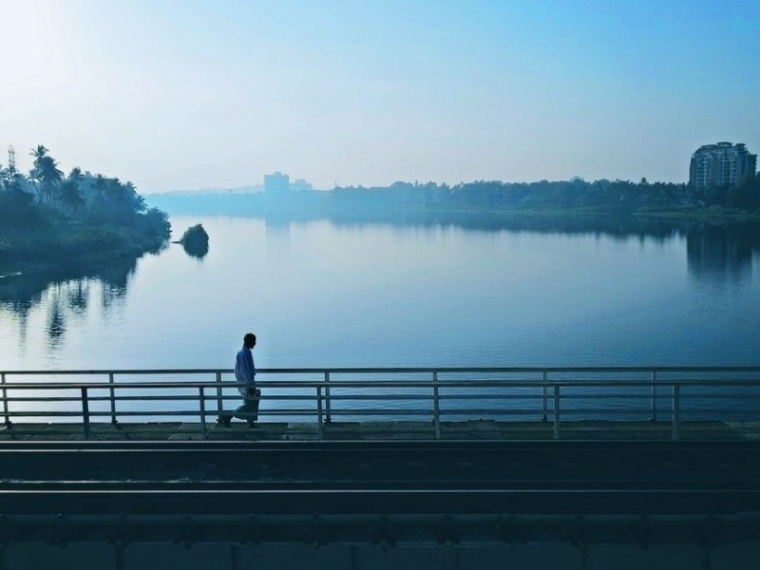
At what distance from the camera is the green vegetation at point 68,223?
9662 centimetres

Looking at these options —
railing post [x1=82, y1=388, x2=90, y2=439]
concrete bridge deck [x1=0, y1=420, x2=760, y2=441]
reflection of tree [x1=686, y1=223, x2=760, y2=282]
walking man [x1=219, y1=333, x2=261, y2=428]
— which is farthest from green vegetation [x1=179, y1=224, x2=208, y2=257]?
railing post [x1=82, y1=388, x2=90, y2=439]

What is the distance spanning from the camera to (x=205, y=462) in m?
9.70

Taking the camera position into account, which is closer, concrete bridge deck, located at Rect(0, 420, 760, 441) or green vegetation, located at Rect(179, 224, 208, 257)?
concrete bridge deck, located at Rect(0, 420, 760, 441)

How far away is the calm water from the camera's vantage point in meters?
38.2

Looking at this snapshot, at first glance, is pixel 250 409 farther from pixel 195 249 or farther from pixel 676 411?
pixel 195 249

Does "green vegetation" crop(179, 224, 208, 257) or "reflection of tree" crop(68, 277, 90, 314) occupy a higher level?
"green vegetation" crop(179, 224, 208, 257)

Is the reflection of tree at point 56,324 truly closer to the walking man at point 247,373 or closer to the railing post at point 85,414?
the railing post at point 85,414

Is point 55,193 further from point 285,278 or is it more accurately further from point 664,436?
point 664,436

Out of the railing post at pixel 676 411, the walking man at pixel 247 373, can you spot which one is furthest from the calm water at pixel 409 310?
the railing post at pixel 676 411

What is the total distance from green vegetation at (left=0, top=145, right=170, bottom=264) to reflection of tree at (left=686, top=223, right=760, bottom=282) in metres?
73.5

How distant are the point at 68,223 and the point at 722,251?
306ft

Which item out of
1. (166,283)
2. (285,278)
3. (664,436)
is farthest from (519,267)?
(664,436)

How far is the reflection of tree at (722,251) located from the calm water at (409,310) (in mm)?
303

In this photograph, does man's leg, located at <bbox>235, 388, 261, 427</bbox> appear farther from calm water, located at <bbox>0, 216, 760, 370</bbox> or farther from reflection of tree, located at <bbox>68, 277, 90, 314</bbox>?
reflection of tree, located at <bbox>68, 277, 90, 314</bbox>
